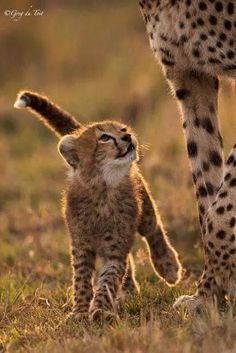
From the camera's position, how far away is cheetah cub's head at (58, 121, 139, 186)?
497 cm

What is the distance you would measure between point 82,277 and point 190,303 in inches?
21.1

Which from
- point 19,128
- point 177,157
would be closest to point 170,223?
point 177,157

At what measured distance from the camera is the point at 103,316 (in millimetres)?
4641

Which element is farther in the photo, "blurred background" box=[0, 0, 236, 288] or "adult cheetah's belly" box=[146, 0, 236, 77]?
"blurred background" box=[0, 0, 236, 288]

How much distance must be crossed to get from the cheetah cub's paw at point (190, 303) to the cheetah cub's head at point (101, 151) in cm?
62

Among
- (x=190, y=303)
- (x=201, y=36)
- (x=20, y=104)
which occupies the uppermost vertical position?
(x=201, y=36)

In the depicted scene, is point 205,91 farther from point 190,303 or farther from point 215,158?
point 190,303

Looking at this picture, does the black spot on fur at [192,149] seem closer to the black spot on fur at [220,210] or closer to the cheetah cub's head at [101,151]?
the cheetah cub's head at [101,151]

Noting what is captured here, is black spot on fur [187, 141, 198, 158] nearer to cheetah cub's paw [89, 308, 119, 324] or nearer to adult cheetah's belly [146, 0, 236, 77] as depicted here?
adult cheetah's belly [146, 0, 236, 77]

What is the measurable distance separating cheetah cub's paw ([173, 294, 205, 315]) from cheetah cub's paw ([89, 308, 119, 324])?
11.1 inches

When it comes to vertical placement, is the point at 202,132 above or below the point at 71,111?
below

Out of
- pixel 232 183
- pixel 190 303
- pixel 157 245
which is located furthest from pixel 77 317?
pixel 157 245

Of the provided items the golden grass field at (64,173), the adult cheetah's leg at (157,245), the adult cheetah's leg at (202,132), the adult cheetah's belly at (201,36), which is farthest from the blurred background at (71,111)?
the adult cheetah's belly at (201,36)

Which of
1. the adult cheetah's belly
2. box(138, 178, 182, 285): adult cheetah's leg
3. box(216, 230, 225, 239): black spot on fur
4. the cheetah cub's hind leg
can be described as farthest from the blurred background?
the adult cheetah's belly
